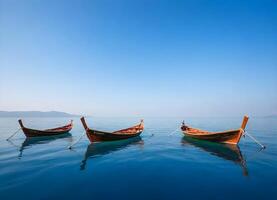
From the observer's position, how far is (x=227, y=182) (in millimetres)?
8539

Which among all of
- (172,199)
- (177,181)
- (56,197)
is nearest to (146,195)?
(172,199)

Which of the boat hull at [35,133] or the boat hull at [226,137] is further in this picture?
the boat hull at [35,133]

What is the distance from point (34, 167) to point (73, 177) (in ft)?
12.9

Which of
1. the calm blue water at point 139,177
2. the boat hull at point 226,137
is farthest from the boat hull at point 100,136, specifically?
the boat hull at point 226,137

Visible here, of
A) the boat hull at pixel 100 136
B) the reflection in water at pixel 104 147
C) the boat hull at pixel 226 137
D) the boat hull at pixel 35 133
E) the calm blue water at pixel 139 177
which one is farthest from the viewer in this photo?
the boat hull at pixel 35 133

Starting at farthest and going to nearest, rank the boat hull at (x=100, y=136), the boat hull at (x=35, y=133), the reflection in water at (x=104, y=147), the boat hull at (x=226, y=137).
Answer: the boat hull at (x=35, y=133), the boat hull at (x=100, y=136), the boat hull at (x=226, y=137), the reflection in water at (x=104, y=147)

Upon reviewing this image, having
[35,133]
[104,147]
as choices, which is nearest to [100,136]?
[104,147]

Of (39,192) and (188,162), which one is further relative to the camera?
(188,162)

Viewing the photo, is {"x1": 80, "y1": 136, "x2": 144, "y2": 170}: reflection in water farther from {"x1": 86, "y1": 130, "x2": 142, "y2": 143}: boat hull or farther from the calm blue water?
{"x1": 86, "y1": 130, "x2": 142, "y2": 143}: boat hull

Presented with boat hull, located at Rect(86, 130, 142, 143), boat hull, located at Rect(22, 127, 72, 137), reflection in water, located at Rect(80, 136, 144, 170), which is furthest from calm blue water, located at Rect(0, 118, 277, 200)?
boat hull, located at Rect(22, 127, 72, 137)

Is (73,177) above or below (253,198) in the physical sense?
below

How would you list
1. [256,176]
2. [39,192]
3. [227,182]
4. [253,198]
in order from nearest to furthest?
[253,198] → [39,192] → [227,182] → [256,176]

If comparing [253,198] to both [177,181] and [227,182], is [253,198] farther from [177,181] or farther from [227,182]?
[177,181]

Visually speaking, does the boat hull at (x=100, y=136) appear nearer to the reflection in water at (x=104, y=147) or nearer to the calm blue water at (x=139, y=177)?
the reflection in water at (x=104, y=147)
